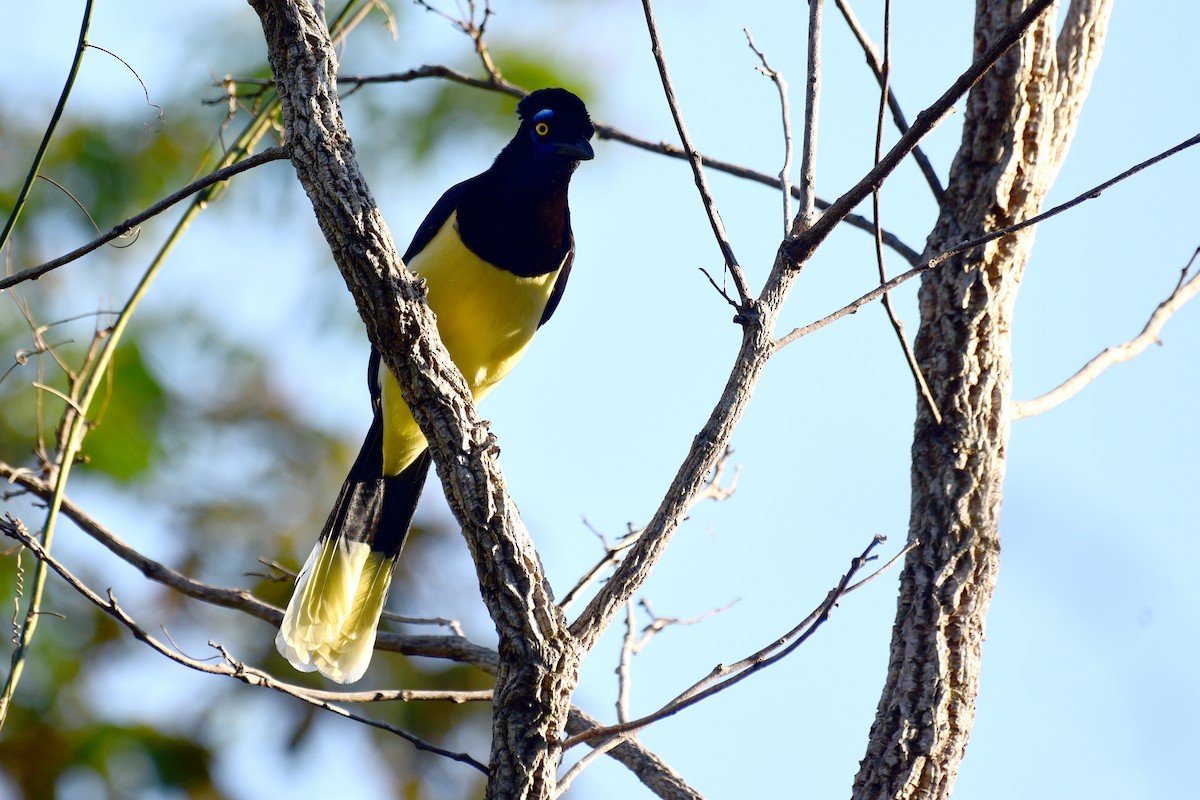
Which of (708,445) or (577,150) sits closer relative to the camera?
(708,445)

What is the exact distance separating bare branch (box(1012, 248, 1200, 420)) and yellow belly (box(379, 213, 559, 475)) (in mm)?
1854

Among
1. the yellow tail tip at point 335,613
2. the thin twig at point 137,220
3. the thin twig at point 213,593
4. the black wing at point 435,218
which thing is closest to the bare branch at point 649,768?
the thin twig at point 213,593

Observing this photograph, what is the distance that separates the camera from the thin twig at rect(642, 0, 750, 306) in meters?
2.71

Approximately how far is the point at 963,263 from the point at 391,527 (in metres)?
2.25

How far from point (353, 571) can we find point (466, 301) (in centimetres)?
104

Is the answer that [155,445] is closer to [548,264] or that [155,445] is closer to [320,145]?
[548,264]

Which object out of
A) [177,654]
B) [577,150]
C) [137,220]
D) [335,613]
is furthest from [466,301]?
[177,654]

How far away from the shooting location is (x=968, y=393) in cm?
347

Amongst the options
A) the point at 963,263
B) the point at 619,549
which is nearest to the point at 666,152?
the point at 963,263

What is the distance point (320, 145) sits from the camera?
2.70m

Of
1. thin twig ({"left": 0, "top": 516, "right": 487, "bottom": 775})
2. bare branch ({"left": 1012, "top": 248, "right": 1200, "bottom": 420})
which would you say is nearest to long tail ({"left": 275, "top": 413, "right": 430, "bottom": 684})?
thin twig ({"left": 0, "top": 516, "right": 487, "bottom": 775})

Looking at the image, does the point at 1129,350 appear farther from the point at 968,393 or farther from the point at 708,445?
the point at 708,445

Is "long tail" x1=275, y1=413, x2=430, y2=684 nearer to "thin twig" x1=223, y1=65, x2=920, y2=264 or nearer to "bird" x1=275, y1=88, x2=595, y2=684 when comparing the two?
"bird" x1=275, y1=88, x2=595, y2=684

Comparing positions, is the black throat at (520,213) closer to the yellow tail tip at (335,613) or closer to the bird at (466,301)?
the bird at (466,301)
